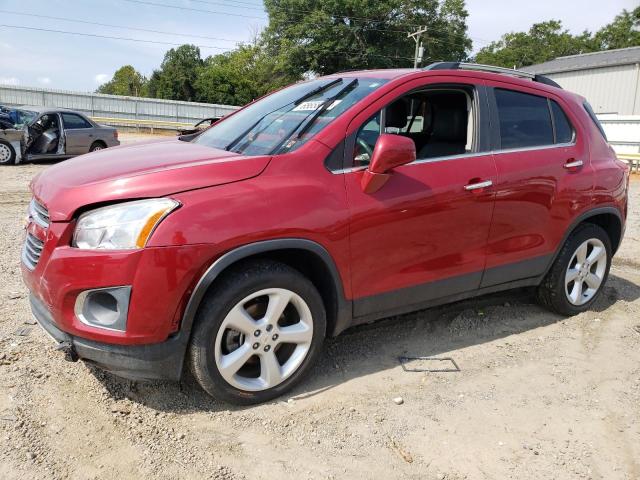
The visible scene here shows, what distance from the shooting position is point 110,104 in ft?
105

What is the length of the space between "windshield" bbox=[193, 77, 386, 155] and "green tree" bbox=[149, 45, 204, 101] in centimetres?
5824

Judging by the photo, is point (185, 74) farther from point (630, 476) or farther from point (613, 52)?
point (630, 476)

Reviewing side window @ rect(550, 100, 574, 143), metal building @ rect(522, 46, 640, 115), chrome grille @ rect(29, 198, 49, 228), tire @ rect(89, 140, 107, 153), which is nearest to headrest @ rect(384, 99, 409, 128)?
side window @ rect(550, 100, 574, 143)

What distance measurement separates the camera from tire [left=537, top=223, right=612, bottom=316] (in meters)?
4.19

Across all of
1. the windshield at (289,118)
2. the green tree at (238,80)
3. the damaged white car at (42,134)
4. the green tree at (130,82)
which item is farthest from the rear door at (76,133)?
the green tree at (130,82)

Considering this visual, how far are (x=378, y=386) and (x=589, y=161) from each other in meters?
2.47

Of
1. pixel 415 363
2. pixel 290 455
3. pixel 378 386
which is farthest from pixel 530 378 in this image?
pixel 290 455

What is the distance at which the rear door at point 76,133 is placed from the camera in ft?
43.6

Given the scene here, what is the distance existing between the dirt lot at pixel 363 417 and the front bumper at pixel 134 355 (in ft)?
1.05

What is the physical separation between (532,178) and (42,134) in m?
12.5

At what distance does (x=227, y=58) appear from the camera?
6225 centimetres

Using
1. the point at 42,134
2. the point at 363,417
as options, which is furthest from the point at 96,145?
the point at 363,417

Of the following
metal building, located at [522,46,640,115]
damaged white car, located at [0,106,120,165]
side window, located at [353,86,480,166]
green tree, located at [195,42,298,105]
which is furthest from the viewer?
green tree, located at [195,42,298,105]

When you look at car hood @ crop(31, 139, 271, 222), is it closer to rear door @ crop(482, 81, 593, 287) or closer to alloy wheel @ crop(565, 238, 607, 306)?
rear door @ crop(482, 81, 593, 287)
